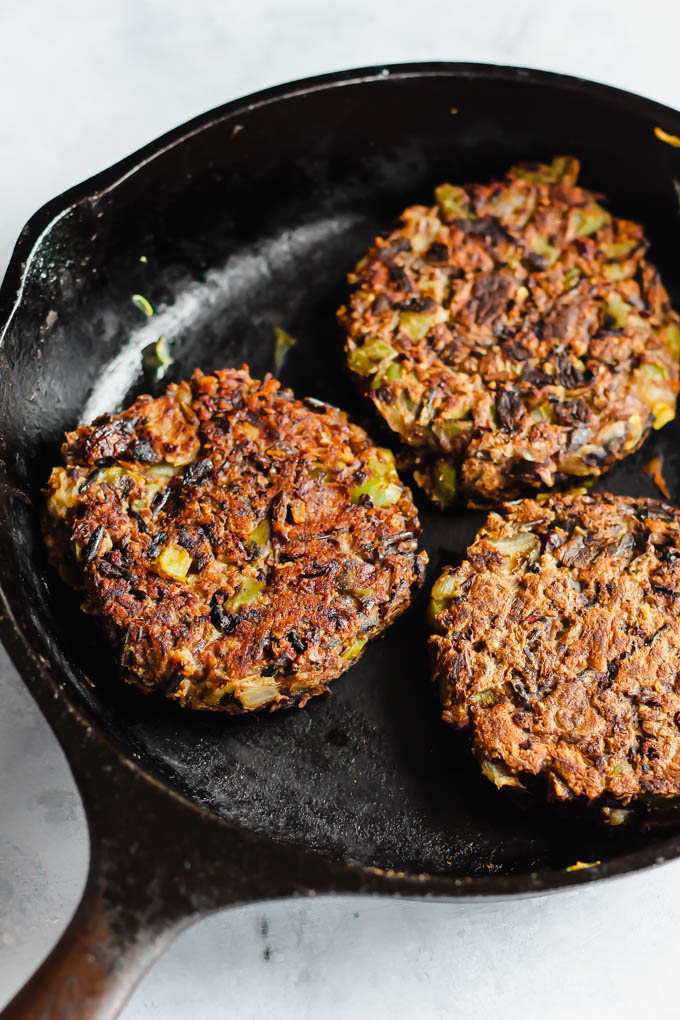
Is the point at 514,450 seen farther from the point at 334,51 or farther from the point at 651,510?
the point at 334,51

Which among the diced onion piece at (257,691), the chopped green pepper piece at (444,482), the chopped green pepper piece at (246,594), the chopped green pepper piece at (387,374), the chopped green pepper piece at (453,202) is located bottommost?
the diced onion piece at (257,691)

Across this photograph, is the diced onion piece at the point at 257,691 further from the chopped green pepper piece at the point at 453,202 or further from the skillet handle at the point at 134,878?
the chopped green pepper piece at the point at 453,202

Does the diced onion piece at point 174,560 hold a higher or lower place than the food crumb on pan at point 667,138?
lower

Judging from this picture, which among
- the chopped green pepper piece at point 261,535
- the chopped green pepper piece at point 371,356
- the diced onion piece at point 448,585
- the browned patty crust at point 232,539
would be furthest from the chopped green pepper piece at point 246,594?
the chopped green pepper piece at point 371,356

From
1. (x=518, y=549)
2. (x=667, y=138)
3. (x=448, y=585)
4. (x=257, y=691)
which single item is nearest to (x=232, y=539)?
(x=257, y=691)

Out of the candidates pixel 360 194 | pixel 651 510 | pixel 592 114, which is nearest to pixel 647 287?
pixel 592 114

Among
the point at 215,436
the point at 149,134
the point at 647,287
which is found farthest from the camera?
the point at 149,134

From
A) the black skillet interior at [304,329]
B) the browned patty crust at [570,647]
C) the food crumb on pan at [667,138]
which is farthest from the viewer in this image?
the food crumb on pan at [667,138]
